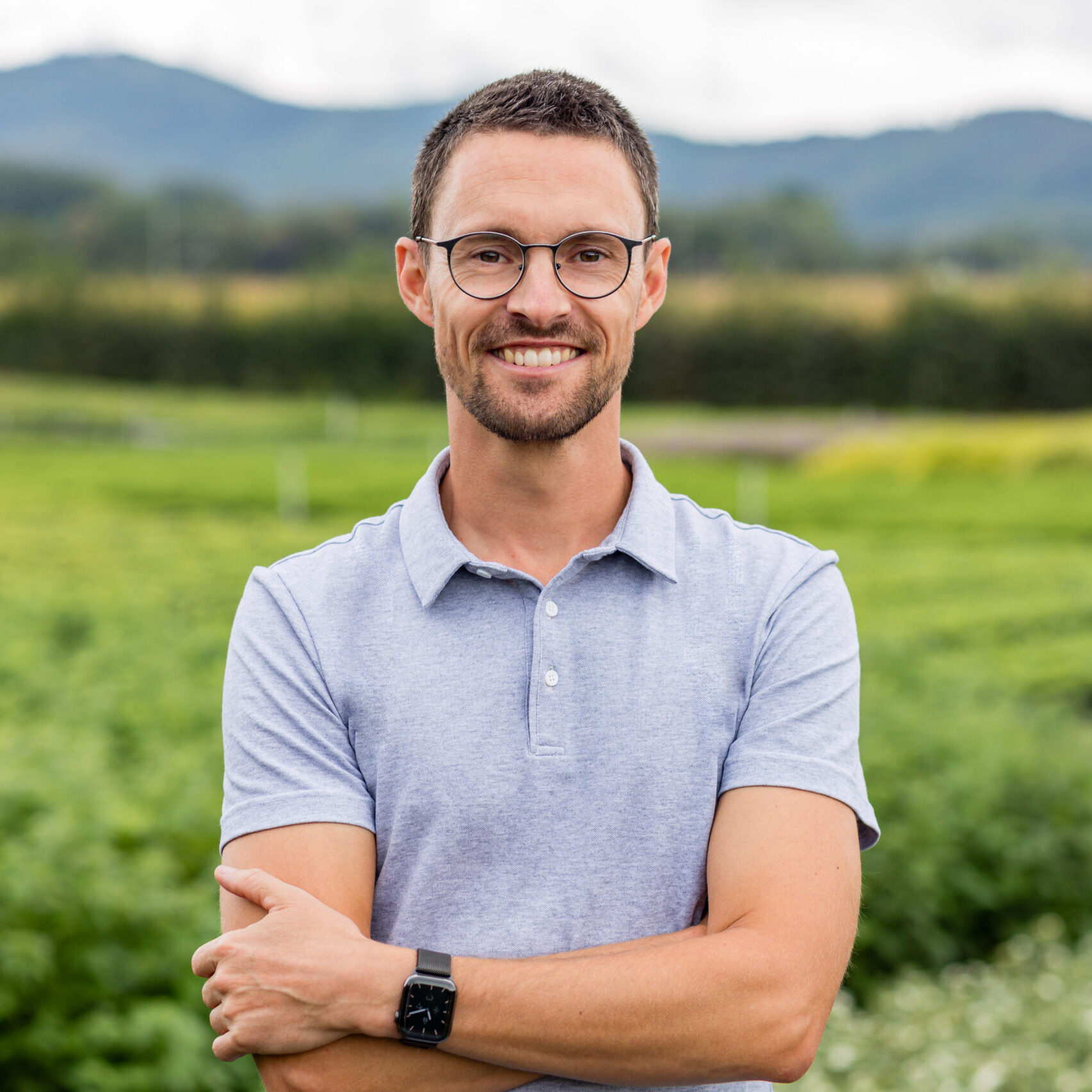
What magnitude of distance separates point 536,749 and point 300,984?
1.16 ft

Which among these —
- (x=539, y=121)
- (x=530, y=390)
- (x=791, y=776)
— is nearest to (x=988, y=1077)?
(x=791, y=776)

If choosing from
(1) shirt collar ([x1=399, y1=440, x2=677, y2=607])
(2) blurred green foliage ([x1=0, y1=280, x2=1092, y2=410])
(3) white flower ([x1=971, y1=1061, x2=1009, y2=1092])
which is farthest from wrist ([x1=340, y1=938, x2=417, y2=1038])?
(2) blurred green foliage ([x1=0, y1=280, x2=1092, y2=410])

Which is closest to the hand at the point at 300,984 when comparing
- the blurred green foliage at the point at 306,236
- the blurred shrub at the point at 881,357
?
the blurred shrub at the point at 881,357

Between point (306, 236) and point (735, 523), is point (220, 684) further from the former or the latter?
point (306, 236)

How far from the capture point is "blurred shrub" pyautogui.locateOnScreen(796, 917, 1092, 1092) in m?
2.85

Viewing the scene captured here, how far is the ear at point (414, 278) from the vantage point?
1.56 metres

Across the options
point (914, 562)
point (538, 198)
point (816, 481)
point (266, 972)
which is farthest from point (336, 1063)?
point (816, 481)

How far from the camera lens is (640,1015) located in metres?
1.26

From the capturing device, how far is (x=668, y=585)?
1.49 m

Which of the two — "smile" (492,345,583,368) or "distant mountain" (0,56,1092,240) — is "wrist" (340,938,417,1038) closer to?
"smile" (492,345,583,368)

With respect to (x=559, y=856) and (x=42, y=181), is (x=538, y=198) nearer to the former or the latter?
(x=559, y=856)

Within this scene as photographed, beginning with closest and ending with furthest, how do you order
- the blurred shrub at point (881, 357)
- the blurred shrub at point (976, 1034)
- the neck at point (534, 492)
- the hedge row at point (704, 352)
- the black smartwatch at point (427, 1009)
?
1. the black smartwatch at point (427, 1009)
2. the neck at point (534, 492)
3. the blurred shrub at point (976, 1034)
4. the blurred shrub at point (881, 357)
5. the hedge row at point (704, 352)

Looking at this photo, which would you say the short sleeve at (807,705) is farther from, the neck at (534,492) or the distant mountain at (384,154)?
the distant mountain at (384,154)

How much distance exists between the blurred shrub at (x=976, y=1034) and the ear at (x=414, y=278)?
2.27 metres
